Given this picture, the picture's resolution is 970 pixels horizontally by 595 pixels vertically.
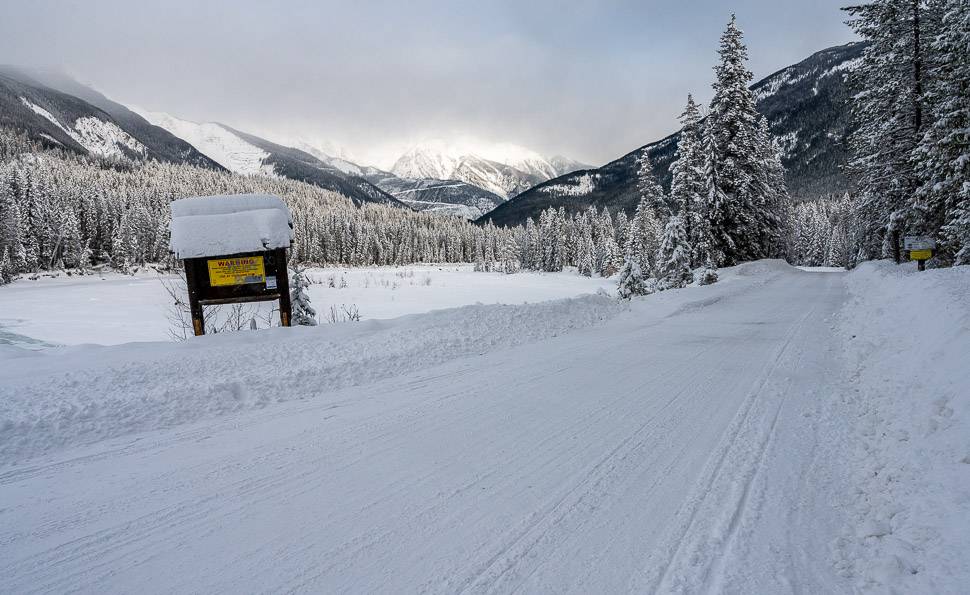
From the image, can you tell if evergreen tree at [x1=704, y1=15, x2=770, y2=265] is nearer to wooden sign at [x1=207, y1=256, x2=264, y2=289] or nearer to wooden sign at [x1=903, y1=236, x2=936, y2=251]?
wooden sign at [x1=903, y1=236, x2=936, y2=251]

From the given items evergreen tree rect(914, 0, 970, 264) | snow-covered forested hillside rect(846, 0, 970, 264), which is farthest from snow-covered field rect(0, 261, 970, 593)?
snow-covered forested hillside rect(846, 0, 970, 264)

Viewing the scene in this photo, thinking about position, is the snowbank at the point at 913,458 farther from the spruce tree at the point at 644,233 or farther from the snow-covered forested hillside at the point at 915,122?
the spruce tree at the point at 644,233

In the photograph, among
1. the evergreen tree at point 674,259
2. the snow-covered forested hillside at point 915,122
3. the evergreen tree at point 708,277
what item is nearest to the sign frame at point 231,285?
the evergreen tree at point 708,277

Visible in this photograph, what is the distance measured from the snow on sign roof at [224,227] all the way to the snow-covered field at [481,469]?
1.70 meters

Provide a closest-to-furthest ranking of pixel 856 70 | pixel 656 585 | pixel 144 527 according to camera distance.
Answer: pixel 656 585
pixel 144 527
pixel 856 70

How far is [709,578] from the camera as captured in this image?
7.30 feet

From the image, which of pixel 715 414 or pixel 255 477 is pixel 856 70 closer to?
pixel 715 414

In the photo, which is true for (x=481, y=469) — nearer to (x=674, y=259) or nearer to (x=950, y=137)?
(x=950, y=137)

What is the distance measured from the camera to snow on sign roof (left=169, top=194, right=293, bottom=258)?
24.0ft

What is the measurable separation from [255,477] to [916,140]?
84.1 feet

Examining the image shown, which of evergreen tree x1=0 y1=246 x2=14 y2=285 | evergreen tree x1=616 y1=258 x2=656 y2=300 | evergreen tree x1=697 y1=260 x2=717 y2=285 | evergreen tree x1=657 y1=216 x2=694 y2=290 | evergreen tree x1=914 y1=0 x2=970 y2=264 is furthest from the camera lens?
evergreen tree x1=0 y1=246 x2=14 y2=285

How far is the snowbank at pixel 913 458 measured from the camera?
2.12m

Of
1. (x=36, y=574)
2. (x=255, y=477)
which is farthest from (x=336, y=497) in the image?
(x=36, y=574)

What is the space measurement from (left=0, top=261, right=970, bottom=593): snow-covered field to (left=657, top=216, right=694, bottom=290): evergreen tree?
47.6 ft
